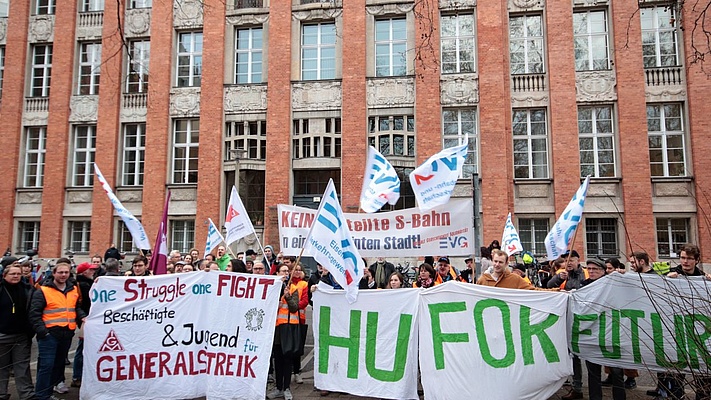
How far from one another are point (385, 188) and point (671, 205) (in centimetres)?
1377

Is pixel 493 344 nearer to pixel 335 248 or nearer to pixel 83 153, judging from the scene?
pixel 335 248

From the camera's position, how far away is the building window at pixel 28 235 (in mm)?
21656

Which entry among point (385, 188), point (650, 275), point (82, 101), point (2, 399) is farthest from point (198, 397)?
point (82, 101)

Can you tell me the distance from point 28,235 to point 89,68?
797 cm

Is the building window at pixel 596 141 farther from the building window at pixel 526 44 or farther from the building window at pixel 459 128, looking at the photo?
the building window at pixel 459 128

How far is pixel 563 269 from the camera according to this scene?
30.5 ft

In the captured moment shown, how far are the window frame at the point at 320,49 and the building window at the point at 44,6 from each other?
12.2m

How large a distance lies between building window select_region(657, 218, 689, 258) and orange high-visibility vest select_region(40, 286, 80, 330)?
1881cm

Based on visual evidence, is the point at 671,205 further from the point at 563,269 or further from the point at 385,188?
the point at 385,188

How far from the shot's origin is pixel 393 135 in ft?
64.6

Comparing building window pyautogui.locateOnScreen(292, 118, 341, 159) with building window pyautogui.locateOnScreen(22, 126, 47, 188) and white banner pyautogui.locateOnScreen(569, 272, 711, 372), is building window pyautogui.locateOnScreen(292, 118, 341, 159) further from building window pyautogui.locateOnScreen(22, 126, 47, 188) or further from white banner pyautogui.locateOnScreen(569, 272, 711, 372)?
white banner pyautogui.locateOnScreen(569, 272, 711, 372)

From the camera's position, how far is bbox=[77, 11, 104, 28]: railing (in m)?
22.3

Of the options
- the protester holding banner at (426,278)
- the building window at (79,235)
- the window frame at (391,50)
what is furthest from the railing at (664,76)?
the building window at (79,235)

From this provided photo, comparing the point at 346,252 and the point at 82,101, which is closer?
the point at 346,252
